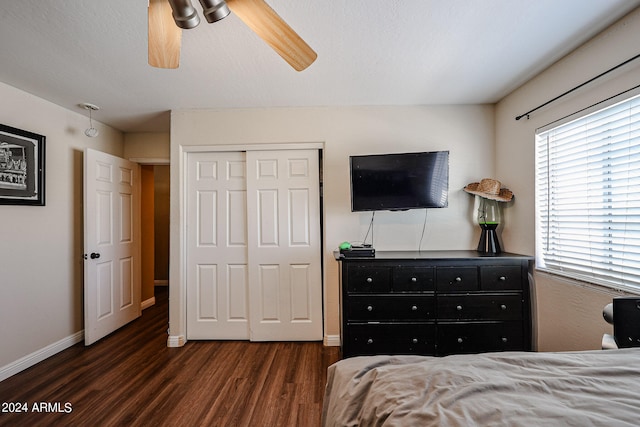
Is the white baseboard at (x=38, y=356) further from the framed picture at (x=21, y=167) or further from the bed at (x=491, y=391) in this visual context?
the bed at (x=491, y=391)

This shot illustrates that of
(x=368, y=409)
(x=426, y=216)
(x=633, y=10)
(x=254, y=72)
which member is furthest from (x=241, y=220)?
(x=633, y=10)

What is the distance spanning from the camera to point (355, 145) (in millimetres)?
2783

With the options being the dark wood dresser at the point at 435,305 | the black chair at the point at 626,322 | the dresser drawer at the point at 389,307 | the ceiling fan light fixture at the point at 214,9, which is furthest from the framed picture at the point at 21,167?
the black chair at the point at 626,322

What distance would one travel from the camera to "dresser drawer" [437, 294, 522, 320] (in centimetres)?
220

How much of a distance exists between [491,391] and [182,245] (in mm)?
2761

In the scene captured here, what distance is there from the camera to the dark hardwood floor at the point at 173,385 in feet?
5.83

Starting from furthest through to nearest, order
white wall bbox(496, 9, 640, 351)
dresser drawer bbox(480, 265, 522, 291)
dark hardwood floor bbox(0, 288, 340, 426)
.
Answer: dresser drawer bbox(480, 265, 522, 291) → dark hardwood floor bbox(0, 288, 340, 426) → white wall bbox(496, 9, 640, 351)

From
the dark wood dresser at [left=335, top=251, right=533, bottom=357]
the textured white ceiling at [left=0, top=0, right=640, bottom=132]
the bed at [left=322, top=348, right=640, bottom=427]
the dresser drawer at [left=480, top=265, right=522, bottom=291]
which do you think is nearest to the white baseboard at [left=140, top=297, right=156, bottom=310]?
the textured white ceiling at [left=0, top=0, right=640, bottom=132]

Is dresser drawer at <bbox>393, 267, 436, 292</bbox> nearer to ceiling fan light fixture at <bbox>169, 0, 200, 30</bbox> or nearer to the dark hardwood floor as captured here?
the dark hardwood floor

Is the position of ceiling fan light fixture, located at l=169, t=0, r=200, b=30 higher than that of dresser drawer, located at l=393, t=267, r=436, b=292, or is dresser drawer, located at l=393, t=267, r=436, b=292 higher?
ceiling fan light fixture, located at l=169, t=0, r=200, b=30

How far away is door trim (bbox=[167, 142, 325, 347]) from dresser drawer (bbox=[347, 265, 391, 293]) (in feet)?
2.15

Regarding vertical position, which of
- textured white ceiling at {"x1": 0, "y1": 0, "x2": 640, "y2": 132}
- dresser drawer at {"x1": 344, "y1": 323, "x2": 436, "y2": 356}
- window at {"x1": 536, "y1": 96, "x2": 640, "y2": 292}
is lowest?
dresser drawer at {"x1": 344, "y1": 323, "x2": 436, "y2": 356}

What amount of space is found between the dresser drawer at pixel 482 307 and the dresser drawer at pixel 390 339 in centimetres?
21

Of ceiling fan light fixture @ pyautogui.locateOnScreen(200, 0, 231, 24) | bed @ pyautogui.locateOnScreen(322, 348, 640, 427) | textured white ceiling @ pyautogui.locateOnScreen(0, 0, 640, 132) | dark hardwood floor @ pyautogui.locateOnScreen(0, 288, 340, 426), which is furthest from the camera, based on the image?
dark hardwood floor @ pyautogui.locateOnScreen(0, 288, 340, 426)
